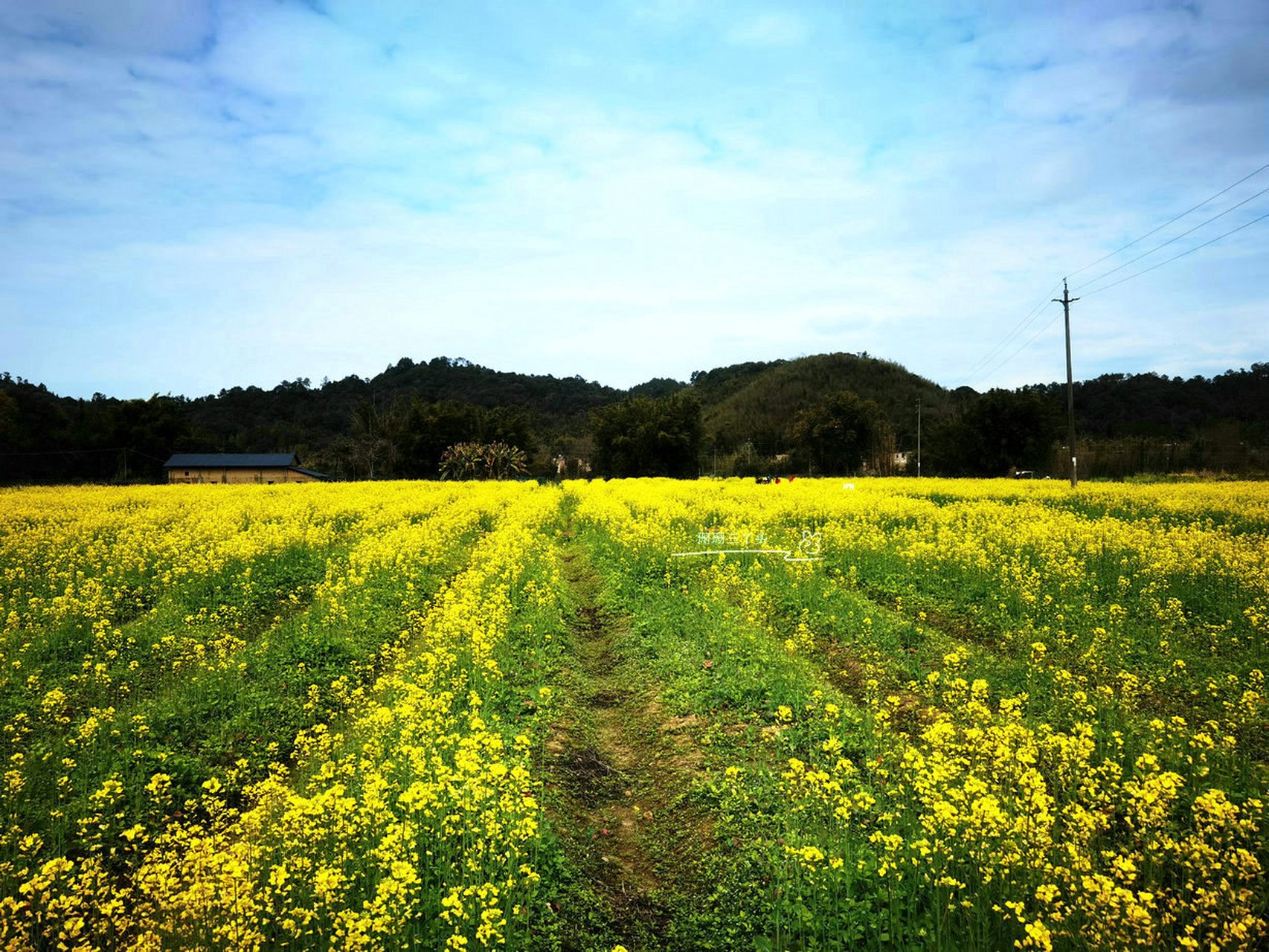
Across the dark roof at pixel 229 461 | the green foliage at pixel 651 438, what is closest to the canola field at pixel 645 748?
the green foliage at pixel 651 438

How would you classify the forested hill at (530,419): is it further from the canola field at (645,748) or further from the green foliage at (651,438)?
the canola field at (645,748)

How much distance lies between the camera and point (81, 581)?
11805 mm

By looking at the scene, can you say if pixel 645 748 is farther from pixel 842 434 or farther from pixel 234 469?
pixel 234 469

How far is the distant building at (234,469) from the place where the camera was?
61.4 metres

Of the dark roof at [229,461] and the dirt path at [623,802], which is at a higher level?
the dark roof at [229,461]

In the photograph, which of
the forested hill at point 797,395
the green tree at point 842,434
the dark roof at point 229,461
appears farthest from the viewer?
the forested hill at point 797,395

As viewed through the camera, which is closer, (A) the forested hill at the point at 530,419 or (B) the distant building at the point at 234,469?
(A) the forested hill at the point at 530,419

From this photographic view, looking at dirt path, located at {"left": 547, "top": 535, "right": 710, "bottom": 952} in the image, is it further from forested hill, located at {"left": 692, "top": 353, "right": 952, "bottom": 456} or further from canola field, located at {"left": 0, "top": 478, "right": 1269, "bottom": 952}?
forested hill, located at {"left": 692, "top": 353, "right": 952, "bottom": 456}

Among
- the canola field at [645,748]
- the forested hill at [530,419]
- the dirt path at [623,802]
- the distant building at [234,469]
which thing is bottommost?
the dirt path at [623,802]

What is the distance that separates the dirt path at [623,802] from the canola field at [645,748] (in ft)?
0.11

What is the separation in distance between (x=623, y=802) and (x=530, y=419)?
240ft

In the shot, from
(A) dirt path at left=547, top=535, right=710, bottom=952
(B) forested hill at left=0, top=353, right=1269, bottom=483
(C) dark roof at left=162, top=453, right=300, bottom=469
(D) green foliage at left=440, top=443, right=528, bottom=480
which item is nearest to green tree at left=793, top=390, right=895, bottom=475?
(B) forested hill at left=0, top=353, right=1269, bottom=483

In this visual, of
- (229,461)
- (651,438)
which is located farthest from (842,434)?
→ (229,461)

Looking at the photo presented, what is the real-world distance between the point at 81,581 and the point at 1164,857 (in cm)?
1522
